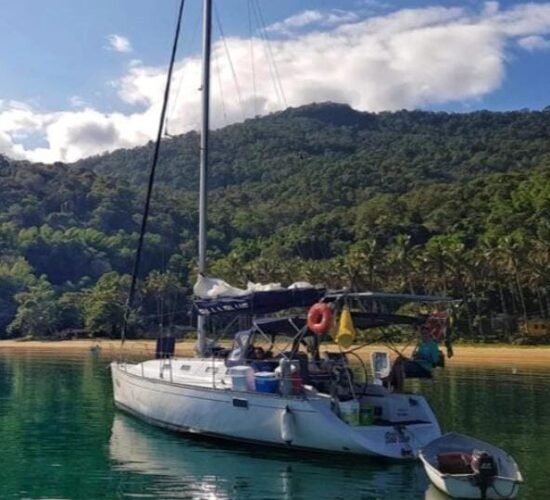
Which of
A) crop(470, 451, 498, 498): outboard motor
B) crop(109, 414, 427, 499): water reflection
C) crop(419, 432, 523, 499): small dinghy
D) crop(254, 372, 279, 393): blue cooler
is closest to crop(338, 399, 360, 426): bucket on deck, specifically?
crop(109, 414, 427, 499): water reflection

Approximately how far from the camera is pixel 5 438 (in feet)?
73.4

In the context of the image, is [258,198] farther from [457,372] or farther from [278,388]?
[278,388]

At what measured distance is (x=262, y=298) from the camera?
20.8 m

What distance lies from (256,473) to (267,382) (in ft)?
7.90

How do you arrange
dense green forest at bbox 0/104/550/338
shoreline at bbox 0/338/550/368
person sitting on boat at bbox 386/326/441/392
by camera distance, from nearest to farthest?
person sitting on boat at bbox 386/326/441/392, shoreline at bbox 0/338/550/368, dense green forest at bbox 0/104/550/338

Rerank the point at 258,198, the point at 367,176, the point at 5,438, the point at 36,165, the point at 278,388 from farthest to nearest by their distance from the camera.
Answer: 1. the point at 36,165
2. the point at 258,198
3. the point at 367,176
4. the point at 5,438
5. the point at 278,388

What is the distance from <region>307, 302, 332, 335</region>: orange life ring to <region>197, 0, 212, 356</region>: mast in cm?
589

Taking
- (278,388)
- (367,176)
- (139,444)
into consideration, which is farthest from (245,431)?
(367,176)

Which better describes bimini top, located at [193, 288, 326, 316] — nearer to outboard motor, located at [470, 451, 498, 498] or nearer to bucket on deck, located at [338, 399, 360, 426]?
bucket on deck, located at [338, 399, 360, 426]

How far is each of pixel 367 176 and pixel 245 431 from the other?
137m

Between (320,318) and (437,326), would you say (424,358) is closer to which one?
(437,326)

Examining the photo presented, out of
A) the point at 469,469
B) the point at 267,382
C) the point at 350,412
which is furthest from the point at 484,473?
the point at 267,382

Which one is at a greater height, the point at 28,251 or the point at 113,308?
the point at 28,251

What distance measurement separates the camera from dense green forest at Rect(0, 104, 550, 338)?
268 feet
